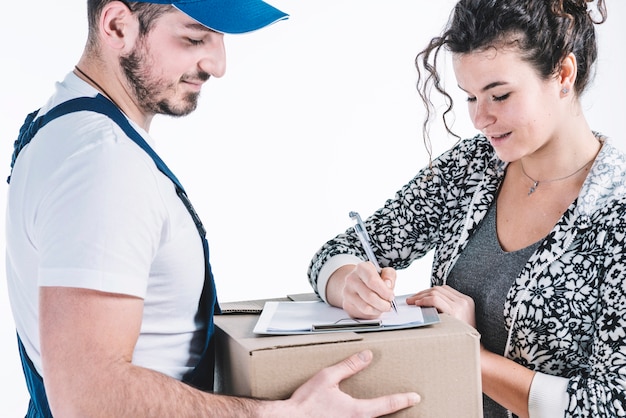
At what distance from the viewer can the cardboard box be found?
98 cm

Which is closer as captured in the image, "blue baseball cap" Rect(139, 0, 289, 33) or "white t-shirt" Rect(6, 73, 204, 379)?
"white t-shirt" Rect(6, 73, 204, 379)

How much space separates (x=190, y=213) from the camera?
1072mm

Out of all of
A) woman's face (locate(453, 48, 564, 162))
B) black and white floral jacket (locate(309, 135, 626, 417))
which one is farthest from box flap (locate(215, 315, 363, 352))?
woman's face (locate(453, 48, 564, 162))

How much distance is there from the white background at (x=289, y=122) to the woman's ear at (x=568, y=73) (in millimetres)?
1618

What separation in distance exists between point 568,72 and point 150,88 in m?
0.75

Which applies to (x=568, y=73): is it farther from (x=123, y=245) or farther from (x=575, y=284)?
(x=123, y=245)

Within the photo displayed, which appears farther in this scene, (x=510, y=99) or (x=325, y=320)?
(x=510, y=99)

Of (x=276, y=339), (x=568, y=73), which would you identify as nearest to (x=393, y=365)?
(x=276, y=339)

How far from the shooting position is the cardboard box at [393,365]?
3.21 feet

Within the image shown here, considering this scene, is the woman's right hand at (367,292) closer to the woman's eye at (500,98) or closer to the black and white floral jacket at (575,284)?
the black and white floral jacket at (575,284)

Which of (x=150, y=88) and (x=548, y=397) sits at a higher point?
(x=150, y=88)

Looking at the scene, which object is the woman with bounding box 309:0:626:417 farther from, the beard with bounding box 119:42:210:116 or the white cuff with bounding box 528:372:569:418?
the beard with bounding box 119:42:210:116

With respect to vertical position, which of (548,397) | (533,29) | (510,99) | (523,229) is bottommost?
(548,397)

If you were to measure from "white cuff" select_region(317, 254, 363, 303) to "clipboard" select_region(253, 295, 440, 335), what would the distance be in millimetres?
82
